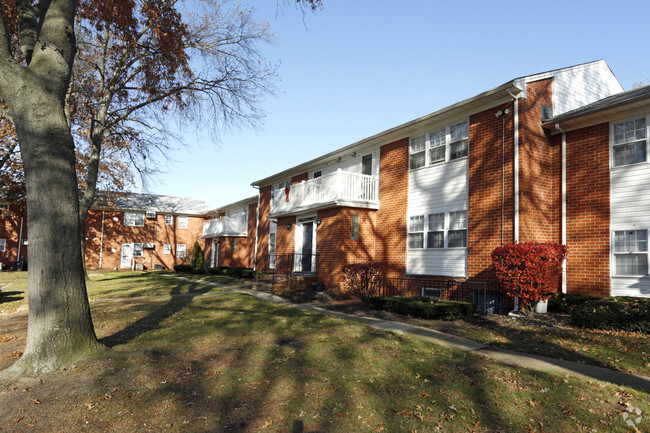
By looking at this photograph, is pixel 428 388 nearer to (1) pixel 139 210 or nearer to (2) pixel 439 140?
(2) pixel 439 140

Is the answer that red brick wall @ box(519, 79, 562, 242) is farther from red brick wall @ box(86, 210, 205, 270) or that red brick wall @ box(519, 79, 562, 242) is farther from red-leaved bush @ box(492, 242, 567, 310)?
red brick wall @ box(86, 210, 205, 270)

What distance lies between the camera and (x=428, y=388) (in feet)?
17.9

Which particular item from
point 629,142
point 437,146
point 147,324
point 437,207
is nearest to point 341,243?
point 437,207

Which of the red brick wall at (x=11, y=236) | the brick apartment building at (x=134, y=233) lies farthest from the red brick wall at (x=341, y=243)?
the red brick wall at (x=11, y=236)

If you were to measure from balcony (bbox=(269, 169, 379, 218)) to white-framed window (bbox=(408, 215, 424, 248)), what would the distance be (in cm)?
211

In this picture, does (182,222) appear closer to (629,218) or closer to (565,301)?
(565,301)

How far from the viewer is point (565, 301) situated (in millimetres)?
10797

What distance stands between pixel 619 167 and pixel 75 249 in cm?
1254

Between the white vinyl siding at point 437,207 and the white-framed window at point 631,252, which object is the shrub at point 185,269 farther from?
the white-framed window at point 631,252

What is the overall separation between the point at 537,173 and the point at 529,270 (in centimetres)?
348

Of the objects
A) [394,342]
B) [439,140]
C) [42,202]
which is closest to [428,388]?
[394,342]

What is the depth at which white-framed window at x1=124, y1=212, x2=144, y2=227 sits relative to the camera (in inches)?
1475

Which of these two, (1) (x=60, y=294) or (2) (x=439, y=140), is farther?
(2) (x=439, y=140)

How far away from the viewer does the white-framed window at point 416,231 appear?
48.2 feet
